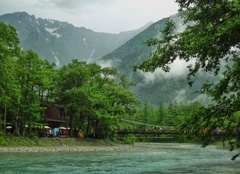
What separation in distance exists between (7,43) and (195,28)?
2615cm

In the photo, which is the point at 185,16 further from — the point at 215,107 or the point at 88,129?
the point at 88,129

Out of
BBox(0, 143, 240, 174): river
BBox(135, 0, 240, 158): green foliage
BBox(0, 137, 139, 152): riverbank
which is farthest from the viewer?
BBox(0, 137, 139, 152): riverbank

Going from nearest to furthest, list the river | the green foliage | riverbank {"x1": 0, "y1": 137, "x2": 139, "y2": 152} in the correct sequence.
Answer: the green foliage → the river → riverbank {"x1": 0, "y1": 137, "x2": 139, "y2": 152}

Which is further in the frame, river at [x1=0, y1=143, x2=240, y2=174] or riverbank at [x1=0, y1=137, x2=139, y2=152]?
riverbank at [x1=0, y1=137, x2=139, y2=152]

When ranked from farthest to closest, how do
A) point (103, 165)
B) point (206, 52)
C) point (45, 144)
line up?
point (45, 144), point (103, 165), point (206, 52)

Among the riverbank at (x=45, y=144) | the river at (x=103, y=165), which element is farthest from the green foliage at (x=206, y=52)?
the riverbank at (x=45, y=144)

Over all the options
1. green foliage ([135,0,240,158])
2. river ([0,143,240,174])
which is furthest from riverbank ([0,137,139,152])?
green foliage ([135,0,240,158])

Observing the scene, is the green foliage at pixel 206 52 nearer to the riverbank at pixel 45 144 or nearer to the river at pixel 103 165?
the river at pixel 103 165

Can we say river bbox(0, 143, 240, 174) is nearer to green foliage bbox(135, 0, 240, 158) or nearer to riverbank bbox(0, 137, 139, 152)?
riverbank bbox(0, 137, 139, 152)

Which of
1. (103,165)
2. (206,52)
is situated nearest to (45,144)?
(103,165)

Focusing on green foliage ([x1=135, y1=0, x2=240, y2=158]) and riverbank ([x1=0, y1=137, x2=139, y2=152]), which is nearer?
green foliage ([x1=135, y1=0, x2=240, y2=158])

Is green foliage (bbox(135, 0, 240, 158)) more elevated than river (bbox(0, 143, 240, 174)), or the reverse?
green foliage (bbox(135, 0, 240, 158))

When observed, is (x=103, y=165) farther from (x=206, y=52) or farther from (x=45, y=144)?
(x=45, y=144)

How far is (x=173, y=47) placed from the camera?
Result: 11.8 metres
